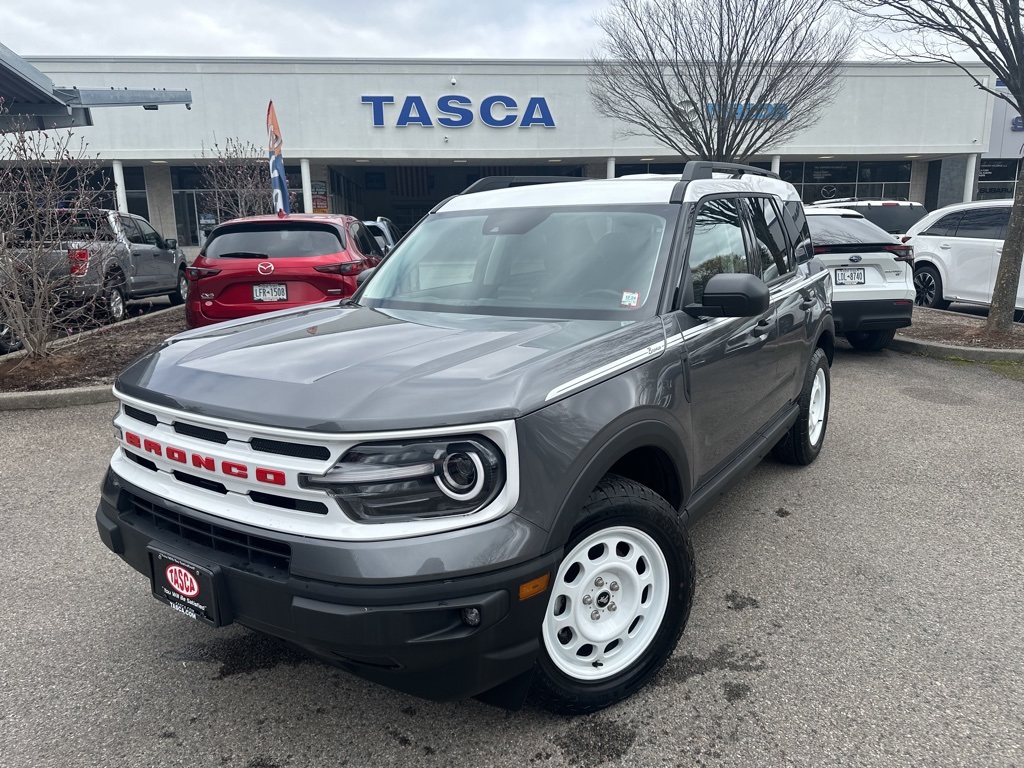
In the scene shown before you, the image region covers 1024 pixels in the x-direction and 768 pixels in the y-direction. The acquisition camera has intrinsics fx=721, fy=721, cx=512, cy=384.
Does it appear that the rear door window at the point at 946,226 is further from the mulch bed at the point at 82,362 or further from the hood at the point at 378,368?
the mulch bed at the point at 82,362

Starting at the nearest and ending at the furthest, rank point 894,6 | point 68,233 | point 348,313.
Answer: point 348,313
point 68,233
point 894,6

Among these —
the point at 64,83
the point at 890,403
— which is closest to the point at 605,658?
the point at 890,403

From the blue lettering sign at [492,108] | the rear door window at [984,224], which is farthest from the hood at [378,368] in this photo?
the blue lettering sign at [492,108]

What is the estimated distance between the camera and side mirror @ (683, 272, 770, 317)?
2.80 meters

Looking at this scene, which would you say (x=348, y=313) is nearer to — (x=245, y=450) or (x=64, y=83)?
(x=245, y=450)

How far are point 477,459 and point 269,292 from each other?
17.2ft

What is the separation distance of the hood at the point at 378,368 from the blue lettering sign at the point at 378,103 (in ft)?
77.0

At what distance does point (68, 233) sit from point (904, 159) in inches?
1191

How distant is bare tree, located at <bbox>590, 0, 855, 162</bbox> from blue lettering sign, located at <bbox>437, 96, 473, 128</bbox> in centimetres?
983

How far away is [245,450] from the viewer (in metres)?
2.10

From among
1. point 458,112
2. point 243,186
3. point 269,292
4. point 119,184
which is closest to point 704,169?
point 269,292

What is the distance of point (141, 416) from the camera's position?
2.51 m

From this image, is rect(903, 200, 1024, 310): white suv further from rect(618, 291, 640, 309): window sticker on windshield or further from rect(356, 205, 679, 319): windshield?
rect(618, 291, 640, 309): window sticker on windshield

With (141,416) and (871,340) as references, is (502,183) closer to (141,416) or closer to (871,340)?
(141,416)
